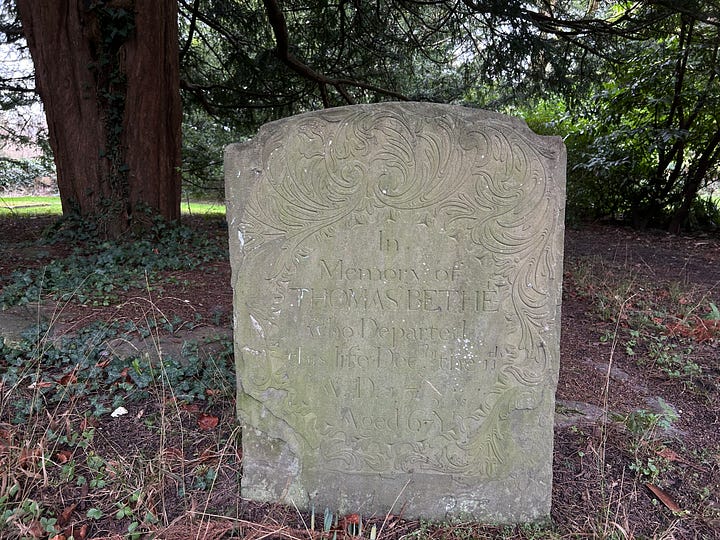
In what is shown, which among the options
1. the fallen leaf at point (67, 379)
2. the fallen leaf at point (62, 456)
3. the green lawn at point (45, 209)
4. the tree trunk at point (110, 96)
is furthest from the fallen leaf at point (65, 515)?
the green lawn at point (45, 209)

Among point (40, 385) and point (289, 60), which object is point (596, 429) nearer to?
point (40, 385)

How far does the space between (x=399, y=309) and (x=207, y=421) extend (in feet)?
4.57

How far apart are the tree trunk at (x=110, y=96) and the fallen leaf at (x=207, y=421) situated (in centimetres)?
400

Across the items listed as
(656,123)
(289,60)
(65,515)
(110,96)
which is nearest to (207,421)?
(65,515)

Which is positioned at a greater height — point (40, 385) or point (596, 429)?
point (40, 385)

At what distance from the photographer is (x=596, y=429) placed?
2941mm

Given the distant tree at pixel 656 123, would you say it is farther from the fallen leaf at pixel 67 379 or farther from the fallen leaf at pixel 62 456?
the fallen leaf at pixel 62 456

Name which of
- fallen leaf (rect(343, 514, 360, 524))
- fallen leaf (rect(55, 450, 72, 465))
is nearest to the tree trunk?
fallen leaf (rect(55, 450, 72, 465))

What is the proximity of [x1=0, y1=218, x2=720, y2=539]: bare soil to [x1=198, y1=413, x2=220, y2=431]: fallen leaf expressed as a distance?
1.0 inches

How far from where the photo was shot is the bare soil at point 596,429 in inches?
92.7

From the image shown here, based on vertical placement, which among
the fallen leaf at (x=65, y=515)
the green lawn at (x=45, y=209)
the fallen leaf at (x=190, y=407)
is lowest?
the fallen leaf at (x=65, y=515)

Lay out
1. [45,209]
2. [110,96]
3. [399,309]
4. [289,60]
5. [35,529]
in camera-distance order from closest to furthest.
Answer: [35,529]
[399,309]
[110,96]
[289,60]
[45,209]

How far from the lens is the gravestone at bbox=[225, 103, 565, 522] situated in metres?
2.21

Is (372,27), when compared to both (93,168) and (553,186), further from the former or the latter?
(553,186)
